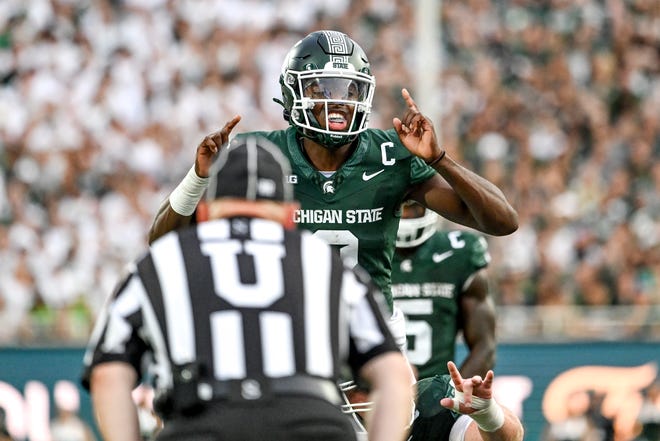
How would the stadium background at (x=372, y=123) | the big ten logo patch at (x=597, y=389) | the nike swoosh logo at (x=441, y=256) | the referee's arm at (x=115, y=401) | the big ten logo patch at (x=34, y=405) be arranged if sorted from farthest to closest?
the stadium background at (x=372, y=123)
the big ten logo patch at (x=34, y=405)
the big ten logo patch at (x=597, y=389)
the nike swoosh logo at (x=441, y=256)
the referee's arm at (x=115, y=401)

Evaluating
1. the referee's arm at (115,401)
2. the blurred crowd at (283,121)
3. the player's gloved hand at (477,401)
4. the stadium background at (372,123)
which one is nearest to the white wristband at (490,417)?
the player's gloved hand at (477,401)

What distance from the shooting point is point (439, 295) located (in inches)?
323

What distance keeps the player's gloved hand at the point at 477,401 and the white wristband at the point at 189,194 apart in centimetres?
124

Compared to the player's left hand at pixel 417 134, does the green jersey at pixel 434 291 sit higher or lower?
lower

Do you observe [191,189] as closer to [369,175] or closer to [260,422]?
[369,175]

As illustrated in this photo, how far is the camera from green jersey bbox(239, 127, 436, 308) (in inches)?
231

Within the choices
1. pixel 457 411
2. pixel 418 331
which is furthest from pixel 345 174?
pixel 418 331

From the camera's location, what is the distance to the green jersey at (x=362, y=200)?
5.88m

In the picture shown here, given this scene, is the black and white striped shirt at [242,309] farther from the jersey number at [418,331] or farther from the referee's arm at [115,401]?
the jersey number at [418,331]

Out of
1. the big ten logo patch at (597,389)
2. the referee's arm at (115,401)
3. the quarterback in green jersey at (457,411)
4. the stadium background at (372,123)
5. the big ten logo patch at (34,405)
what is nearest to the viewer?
the referee's arm at (115,401)

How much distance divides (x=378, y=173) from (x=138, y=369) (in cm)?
207

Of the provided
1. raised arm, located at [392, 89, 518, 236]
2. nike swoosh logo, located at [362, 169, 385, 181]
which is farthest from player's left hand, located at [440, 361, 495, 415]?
nike swoosh logo, located at [362, 169, 385, 181]

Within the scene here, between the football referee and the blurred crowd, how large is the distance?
9.68 metres

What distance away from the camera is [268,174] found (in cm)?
415
